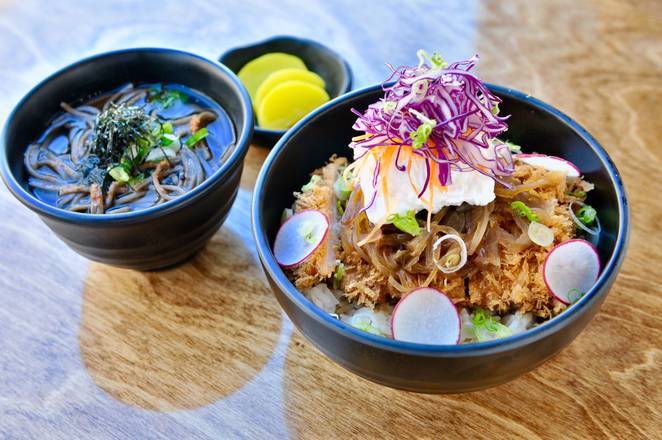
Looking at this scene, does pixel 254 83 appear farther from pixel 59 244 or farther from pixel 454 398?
pixel 454 398

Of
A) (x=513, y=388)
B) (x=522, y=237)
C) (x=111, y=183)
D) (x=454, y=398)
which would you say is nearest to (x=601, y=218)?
(x=522, y=237)

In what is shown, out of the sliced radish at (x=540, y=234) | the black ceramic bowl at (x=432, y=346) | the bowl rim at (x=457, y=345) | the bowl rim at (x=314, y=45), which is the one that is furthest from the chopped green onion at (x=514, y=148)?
the bowl rim at (x=314, y=45)

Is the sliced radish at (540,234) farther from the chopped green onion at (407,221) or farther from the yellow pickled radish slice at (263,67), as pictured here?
the yellow pickled radish slice at (263,67)

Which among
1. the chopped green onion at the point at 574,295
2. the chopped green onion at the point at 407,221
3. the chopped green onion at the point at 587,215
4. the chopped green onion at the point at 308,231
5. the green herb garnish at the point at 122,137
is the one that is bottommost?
the green herb garnish at the point at 122,137

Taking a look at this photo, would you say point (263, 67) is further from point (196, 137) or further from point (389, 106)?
point (389, 106)

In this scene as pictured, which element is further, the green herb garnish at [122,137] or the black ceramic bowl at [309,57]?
the black ceramic bowl at [309,57]
